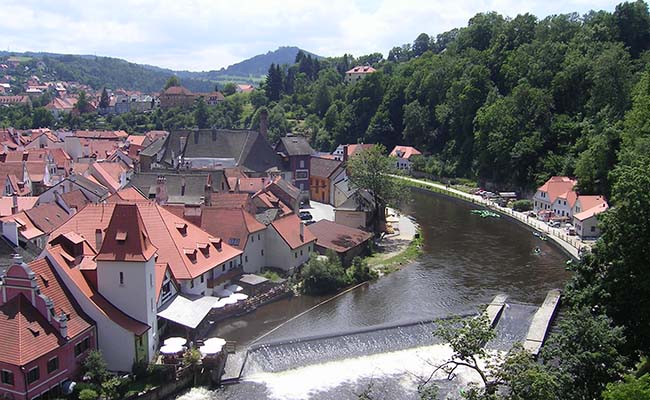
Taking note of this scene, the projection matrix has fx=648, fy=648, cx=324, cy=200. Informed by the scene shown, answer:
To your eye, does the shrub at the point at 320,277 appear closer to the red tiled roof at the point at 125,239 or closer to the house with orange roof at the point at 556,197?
the red tiled roof at the point at 125,239

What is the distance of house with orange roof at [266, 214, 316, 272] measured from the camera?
47438 mm

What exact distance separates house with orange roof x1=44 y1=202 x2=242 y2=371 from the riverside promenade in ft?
102

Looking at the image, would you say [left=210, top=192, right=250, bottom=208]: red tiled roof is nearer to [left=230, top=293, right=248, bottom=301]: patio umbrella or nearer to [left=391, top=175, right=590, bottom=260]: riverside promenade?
[left=230, top=293, right=248, bottom=301]: patio umbrella

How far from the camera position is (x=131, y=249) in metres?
31.6

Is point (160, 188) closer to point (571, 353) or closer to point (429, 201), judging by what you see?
point (571, 353)

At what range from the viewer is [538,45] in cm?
11062

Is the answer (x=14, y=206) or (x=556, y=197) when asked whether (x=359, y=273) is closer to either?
(x=14, y=206)

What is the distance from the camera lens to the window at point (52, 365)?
91.2 ft

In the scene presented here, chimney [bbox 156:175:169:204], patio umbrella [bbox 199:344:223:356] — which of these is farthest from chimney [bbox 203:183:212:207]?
patio umbrella [bbox 199:344:223:356]

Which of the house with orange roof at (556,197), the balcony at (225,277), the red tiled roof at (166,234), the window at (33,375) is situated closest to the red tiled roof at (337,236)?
the balcony at (225,277)

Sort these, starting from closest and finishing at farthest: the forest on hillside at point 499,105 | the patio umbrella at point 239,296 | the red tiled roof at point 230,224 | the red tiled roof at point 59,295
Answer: the red tiled roof at point 59,295 → the patio umbrella at point 239,296 → the red tiled roof at point 230,224 → the forest on hillside at point 499,105

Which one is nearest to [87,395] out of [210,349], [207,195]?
[210,349]

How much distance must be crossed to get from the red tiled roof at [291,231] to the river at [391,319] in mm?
5176

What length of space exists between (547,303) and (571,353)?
18.6 m
